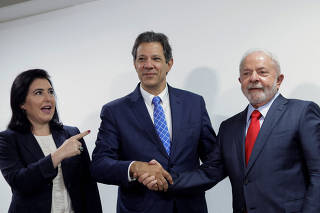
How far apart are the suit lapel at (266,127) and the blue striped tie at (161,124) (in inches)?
20.1

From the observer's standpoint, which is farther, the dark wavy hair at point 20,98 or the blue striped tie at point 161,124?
the dark wavy hair at point 20,98

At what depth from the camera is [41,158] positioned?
225 cm

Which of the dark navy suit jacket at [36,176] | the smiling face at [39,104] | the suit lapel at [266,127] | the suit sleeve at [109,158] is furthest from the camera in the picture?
the smiling face at [39,104]

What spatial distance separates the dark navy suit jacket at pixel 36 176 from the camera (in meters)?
2.13

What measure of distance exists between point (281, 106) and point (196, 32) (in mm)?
1257

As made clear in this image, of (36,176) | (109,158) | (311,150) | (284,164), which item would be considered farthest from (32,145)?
(311,150)

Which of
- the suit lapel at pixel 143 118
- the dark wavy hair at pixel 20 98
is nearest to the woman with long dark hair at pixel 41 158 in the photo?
the dark wavy hair at pixel 20 98

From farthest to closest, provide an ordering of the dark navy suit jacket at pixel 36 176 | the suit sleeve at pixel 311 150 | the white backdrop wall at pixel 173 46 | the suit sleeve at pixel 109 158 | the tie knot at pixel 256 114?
the white backdrop wall at pixel 173 46
the dark navy suit jacket at pixel 36 176
the suit sleeve at pixel 109 158
the tie knot at pixel 256 114
the suit sleeve at pixel 311 150

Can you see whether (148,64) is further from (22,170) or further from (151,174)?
(22,170)

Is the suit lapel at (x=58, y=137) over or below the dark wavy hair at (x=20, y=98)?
below

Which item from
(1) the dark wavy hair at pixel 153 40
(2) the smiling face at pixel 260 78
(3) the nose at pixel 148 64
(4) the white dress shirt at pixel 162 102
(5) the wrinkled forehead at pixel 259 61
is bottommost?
(4) the white dress shirt at pixel 162 102

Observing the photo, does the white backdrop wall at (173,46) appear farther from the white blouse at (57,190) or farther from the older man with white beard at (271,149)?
the white blouse at (57,190)

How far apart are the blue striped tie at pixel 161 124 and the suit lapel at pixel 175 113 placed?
40 millimetres

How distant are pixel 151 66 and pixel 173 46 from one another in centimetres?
85
